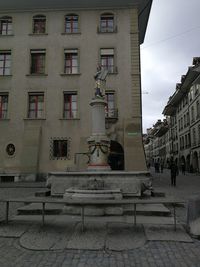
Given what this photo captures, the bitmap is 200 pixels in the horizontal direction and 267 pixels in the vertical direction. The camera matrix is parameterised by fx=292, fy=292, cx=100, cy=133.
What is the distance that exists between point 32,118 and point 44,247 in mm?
19137

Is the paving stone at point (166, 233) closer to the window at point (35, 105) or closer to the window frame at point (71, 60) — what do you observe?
the window at point (35, 105)

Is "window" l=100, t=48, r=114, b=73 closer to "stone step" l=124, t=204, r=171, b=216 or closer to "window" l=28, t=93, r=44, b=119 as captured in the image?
"window" l=28, t=93, r=44, b=119

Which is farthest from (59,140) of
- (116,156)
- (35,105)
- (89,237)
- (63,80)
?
(89,237)

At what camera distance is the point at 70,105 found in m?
24.2

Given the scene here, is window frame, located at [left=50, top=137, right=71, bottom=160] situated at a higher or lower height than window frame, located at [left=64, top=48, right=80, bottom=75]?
lower

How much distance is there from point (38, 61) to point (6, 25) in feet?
14.5

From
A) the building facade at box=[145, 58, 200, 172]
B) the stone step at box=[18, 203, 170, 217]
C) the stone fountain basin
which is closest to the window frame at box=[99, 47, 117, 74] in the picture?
the building facade at box=[145, 58, 200, 172]

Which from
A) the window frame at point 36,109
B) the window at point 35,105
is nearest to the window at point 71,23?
the window frame at point 36,109

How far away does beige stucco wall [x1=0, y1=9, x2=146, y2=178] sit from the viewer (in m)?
23.1

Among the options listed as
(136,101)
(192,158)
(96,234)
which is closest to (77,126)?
(136,101)

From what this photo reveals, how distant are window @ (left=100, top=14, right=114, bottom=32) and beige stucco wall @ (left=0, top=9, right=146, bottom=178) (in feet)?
1.79

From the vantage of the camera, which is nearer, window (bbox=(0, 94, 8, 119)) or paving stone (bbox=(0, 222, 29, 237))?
paving stone (bbox=(0, 222, 29, 237))

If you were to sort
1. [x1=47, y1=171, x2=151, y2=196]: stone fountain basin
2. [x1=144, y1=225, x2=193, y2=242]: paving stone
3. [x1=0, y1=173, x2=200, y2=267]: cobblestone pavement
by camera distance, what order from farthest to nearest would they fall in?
[x1=47, y1=171, x2=151, y2=196]: stone fountain basin → [x1=144, y1=225, x2=193, y2=242]: paving stone → [x1=0, y1=173, x2=200, y2=267]: cobblestone pavement

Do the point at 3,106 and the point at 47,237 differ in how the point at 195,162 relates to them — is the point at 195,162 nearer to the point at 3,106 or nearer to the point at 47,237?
the point at 3,106
